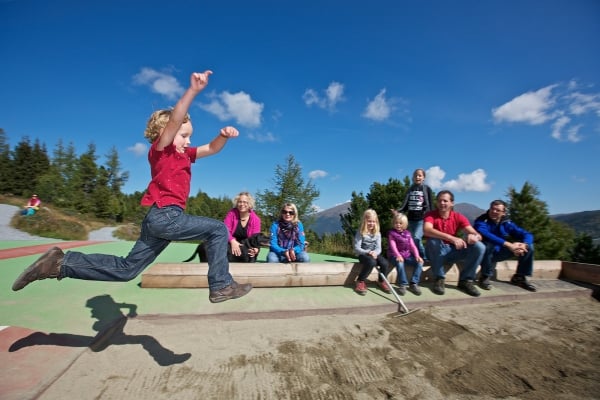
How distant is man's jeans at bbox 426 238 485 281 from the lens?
13.0ft

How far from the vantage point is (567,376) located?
6.72 feet

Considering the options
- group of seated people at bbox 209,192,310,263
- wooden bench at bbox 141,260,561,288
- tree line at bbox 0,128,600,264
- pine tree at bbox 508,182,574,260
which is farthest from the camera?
pine tree at bbox 508,182,574,260

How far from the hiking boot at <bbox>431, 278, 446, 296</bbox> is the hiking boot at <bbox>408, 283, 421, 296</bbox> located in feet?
0.76

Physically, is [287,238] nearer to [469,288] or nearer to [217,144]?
[217,144]

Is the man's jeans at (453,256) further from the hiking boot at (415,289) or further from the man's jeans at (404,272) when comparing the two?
the hiking boot at (415,289)

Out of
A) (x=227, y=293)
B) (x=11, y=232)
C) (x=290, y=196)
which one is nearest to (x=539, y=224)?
(x=290, y=196)

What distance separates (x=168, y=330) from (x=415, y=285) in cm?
323

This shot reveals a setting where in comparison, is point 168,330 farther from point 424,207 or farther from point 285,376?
point 424,207

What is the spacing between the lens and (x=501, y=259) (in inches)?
176

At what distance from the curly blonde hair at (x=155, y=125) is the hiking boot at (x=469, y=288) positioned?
4274mm

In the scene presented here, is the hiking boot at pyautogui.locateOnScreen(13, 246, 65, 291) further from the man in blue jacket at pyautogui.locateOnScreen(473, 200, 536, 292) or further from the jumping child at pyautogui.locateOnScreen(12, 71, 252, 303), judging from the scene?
the man in blue jacket at pyautogui.locateOnScreen(473, 200, 536, 292)

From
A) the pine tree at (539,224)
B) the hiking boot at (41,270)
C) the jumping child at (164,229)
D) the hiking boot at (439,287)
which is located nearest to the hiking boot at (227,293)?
the jumping child at (164,229)

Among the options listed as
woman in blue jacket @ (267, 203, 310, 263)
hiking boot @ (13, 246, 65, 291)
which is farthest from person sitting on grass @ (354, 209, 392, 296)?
hiking boot @ (13, 246, 65, 291)

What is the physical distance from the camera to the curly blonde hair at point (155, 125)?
195cm
